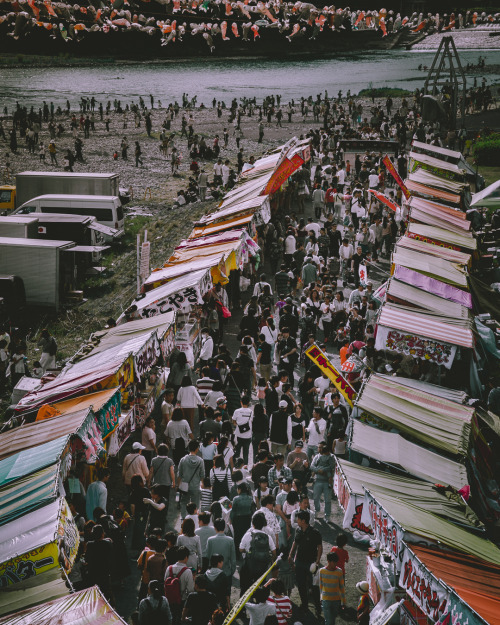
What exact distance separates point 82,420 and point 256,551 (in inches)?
127

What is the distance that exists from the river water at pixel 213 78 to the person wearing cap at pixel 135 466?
75.6 metres

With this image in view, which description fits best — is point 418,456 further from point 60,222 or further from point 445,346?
point 60,222

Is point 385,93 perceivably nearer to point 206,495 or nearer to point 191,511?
point 206,495

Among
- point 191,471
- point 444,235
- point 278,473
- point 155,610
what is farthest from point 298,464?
point 444,235

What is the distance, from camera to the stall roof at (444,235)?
809 inches

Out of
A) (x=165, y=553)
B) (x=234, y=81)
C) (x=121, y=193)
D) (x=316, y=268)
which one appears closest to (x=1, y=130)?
(x=121, y=193)

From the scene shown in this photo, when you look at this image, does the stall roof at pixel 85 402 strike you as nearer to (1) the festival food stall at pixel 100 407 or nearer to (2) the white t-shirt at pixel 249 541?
(1) the festival food stall at pixel 100 407

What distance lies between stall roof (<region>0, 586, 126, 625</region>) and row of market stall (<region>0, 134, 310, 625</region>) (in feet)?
0.04

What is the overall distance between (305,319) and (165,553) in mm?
8549

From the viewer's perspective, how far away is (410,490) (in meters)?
9.98

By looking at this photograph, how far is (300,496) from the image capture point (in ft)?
33.7

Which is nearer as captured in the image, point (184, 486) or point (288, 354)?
point (184, 486)

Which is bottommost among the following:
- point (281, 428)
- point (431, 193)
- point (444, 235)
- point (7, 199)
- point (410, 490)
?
point (7, 199)

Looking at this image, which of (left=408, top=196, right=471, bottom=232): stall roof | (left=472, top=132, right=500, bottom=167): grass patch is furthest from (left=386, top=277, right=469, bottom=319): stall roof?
(left=472, top=132, right=500, bottom=167): grass patch
